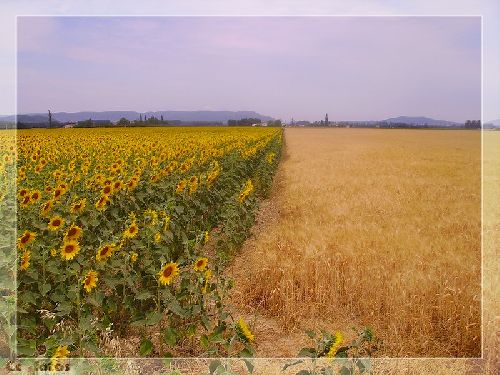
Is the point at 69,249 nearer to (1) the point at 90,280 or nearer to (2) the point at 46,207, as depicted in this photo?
(1) the point at 90,280

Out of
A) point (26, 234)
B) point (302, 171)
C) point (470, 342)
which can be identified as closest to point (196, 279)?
point (26, 234)

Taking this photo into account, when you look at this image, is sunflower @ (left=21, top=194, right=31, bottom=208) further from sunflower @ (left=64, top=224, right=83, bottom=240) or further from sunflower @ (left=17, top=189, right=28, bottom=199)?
sunflower @ (left=64, top=224, right=83, bottom=240)

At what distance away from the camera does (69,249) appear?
401cm

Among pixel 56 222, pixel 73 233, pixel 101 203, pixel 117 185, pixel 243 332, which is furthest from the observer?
pixel 117 185

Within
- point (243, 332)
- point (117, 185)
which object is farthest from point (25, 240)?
point (243, 332)

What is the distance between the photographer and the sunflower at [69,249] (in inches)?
156

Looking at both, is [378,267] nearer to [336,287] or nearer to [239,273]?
[336,287]

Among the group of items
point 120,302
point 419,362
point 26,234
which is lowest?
point 419,362

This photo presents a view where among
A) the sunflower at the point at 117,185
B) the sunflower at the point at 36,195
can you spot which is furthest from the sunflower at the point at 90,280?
the sunflower at the point at 117,185

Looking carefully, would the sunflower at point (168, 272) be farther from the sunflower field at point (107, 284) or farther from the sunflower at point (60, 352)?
the sunflower at point (60, 352)

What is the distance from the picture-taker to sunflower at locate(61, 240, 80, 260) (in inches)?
156

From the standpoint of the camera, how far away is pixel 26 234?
400 cm

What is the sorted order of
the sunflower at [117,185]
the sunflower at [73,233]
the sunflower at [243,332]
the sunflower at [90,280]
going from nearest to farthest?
the sunflower at [243,332], the sunflower at [90,280], the sunflower at [73,233], the sunflower at [117,185]

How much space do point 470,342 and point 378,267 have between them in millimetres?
1494
